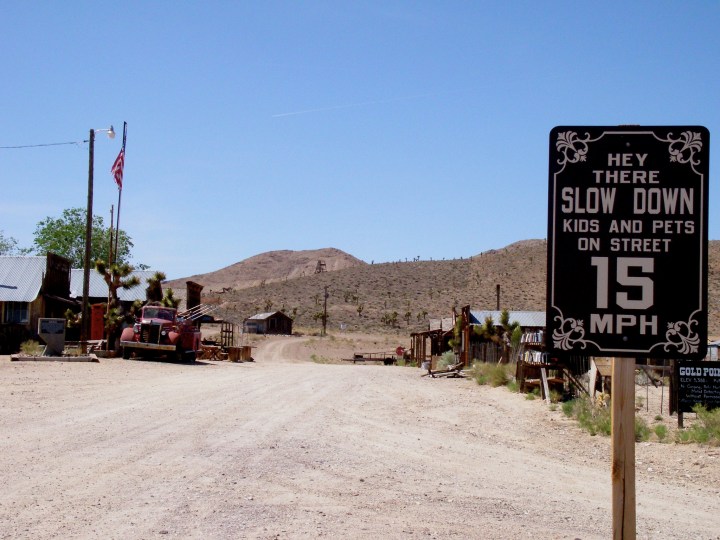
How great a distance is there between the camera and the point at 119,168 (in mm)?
36812

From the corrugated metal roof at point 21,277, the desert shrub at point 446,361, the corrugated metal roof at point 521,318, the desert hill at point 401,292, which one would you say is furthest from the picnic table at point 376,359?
the desert hill at point 401,292

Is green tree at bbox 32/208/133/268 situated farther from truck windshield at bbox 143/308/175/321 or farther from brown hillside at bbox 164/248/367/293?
brown hillside at bbox 164/248/367/293

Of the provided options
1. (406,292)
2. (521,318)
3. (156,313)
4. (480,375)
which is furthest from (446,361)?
(406,292)

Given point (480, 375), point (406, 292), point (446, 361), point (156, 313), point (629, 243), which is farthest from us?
point (406, 292)

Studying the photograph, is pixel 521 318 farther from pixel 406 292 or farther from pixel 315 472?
pixel 406 292

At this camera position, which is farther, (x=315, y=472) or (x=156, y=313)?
(x=156, y=313)

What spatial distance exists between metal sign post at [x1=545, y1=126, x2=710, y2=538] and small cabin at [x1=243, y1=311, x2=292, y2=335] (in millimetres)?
79621

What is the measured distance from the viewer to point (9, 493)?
7887mm

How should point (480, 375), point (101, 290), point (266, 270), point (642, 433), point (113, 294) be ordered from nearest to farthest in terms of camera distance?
point (642, 433) → point (480, 375) → point (113, 294) → point (101, 290) → point (266, 270)

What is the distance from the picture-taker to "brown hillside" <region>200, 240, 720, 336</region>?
88062mm

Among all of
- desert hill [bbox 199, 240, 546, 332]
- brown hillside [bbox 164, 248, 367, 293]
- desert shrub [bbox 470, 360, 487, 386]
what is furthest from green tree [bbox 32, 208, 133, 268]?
brown hillside [bbox 164, 248, 367, 293]

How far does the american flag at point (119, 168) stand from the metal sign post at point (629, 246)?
34.5 metres

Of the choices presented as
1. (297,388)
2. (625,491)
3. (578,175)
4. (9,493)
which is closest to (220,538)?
(9,493)

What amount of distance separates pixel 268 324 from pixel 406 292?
71.1 ft
